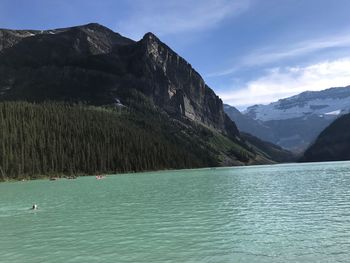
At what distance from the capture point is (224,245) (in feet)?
125

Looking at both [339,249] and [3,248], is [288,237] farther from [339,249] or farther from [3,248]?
[3,248]

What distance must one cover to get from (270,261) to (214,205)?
35.9 meters

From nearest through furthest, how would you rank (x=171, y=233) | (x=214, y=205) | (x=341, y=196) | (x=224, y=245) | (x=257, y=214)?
1. (x=224, y=245)
2. (x=171, y=233)
3. (x=257, y=214)
4. (x=214, y=205)
5. (x=341, y=196)

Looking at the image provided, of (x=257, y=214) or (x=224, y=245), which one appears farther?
(x=257, y=214)

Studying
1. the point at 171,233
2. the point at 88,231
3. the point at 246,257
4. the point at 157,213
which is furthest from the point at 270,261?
the point at 157,213

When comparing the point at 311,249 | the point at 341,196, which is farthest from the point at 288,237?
the point at 341,196

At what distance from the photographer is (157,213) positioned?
60.8 m

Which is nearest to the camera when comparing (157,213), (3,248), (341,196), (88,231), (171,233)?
(3,248)

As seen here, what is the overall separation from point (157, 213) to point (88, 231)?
14.7 meters

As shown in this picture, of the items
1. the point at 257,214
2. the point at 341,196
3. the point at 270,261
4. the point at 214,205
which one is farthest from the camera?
the point at 341,196

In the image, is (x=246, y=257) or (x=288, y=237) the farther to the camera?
(x=288, y=237)

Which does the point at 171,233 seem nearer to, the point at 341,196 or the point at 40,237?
the point at 40,237

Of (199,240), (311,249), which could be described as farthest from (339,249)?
(199,240)

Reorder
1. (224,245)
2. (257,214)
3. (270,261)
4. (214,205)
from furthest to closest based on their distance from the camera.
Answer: (214,205), (257,214), (224,245), (270,261)
